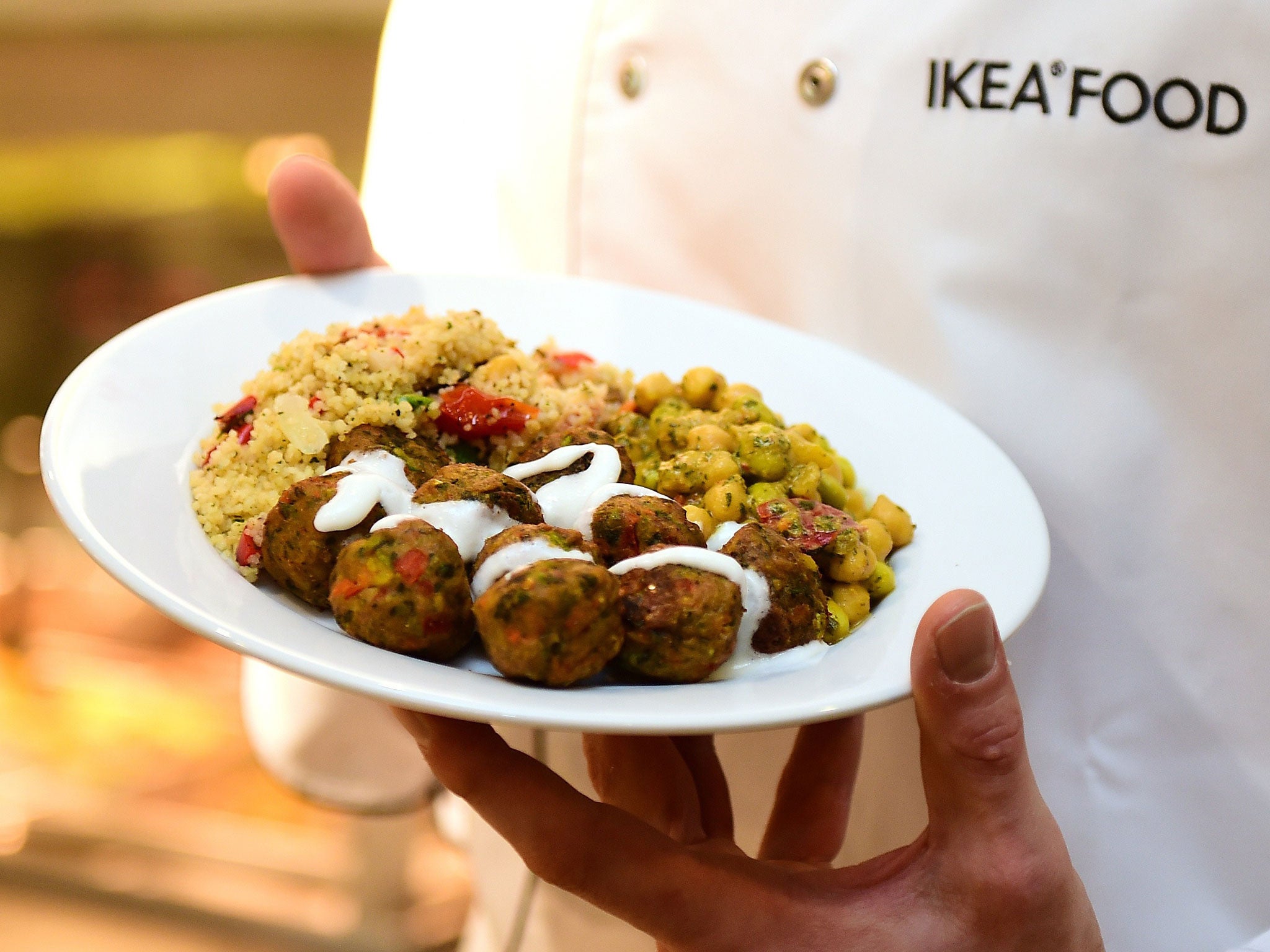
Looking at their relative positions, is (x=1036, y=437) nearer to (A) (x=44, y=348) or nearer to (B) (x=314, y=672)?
(B) (x=314, y=672)

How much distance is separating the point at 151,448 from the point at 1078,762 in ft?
3.76

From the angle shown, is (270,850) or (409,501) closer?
(409,501)

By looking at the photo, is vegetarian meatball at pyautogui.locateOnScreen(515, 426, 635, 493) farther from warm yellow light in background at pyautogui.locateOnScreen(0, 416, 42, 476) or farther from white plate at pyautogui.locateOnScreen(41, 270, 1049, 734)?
warm yellow light in background at pyautogui.locateOnScreen(0, 416, 42, 476)

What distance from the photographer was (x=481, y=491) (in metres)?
0.89

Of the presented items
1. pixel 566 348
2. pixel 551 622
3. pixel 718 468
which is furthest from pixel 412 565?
pixel 566 348

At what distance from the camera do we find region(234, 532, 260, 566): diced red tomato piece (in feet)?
2.96

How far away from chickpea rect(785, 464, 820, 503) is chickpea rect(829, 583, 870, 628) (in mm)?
130

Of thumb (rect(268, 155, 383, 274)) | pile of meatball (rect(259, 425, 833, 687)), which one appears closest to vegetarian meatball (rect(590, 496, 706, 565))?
pile of meatball (rect(259, 425, 833, 687))

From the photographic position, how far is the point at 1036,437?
4.06ft

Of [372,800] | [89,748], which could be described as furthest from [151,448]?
[89,748]

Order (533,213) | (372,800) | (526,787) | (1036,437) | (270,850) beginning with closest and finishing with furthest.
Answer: (526,787) < (1036,437) < (533,213) < (372,800) < (270,850)

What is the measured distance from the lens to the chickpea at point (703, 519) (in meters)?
1.02

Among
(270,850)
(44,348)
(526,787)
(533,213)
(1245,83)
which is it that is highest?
(1245,83)

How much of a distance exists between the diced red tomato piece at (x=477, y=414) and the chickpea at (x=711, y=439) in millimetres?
186
